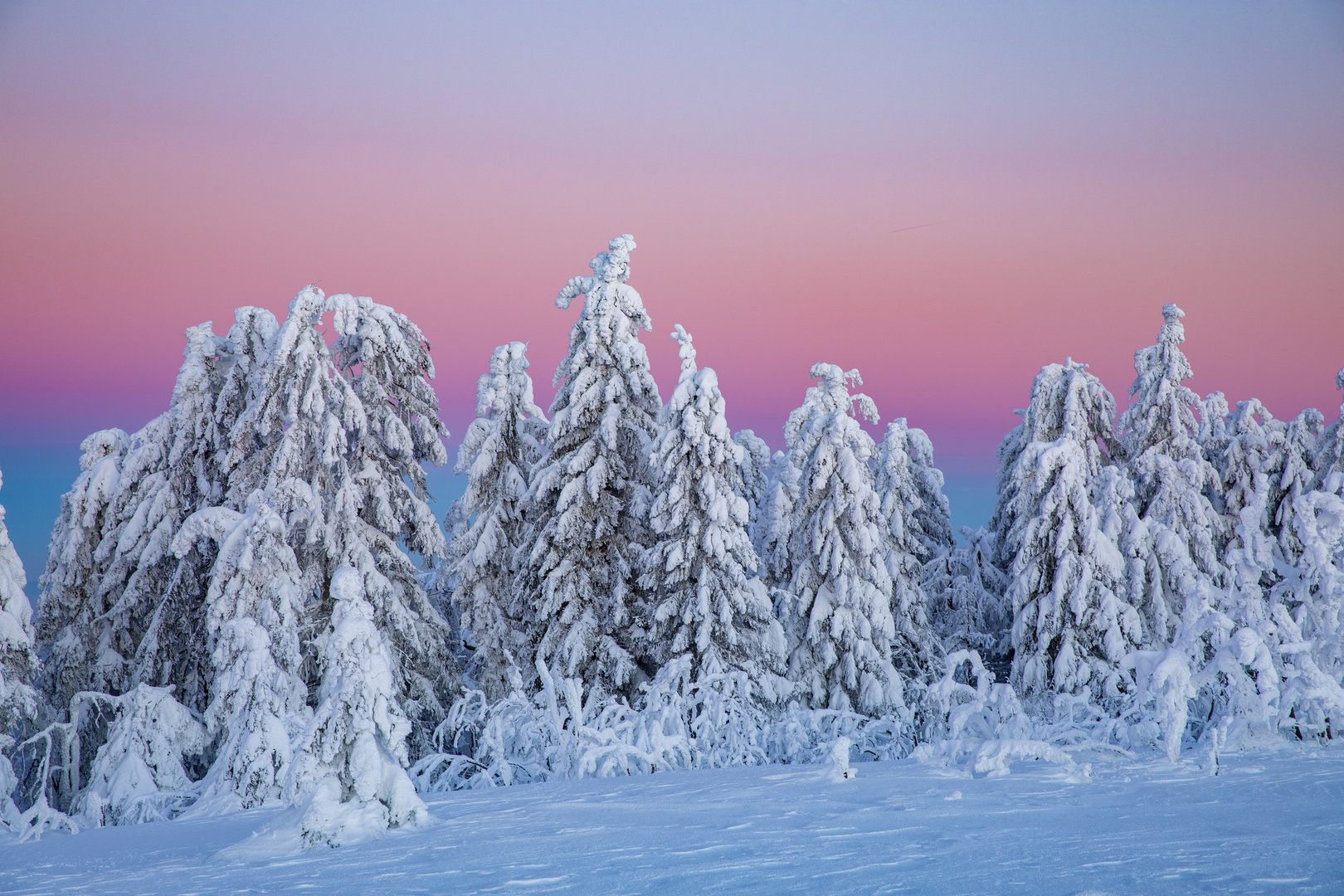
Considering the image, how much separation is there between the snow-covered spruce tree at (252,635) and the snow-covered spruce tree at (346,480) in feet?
2.96

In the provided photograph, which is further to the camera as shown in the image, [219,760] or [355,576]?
[219,760]

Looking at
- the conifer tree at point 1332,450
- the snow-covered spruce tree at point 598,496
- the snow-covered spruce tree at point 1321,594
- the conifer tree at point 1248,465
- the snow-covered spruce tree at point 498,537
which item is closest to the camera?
the snow-covered spruce tree at point 1321,594

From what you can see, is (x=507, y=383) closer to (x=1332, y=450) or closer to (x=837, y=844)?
(x=837, y=844)

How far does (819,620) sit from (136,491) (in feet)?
54.9

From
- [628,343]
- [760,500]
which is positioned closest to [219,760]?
[628,343]

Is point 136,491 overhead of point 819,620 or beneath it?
overhead

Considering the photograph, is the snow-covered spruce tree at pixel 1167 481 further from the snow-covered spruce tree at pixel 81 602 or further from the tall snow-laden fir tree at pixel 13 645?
the snow-covered spruce tree at pixel 81 602

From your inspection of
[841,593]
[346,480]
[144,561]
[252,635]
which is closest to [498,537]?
[346,480]

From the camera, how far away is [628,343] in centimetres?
2117

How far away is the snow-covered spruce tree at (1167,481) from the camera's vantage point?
2362 cm

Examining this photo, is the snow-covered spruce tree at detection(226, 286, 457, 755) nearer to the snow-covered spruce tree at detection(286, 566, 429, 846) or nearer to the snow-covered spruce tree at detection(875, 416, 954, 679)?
the snow-covered spruce tree at detection(286, 566, 429, 846)

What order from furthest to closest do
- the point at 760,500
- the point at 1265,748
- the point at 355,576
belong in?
the point at 760,500 < the point at 1265,748 < the point at 355,576

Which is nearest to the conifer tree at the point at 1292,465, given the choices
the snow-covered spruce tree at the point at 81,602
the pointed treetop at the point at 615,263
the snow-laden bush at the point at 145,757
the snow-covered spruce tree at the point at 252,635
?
the pointed treetop at the point at 615,263

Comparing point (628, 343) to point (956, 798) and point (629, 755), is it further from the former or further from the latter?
point (956, 798)
